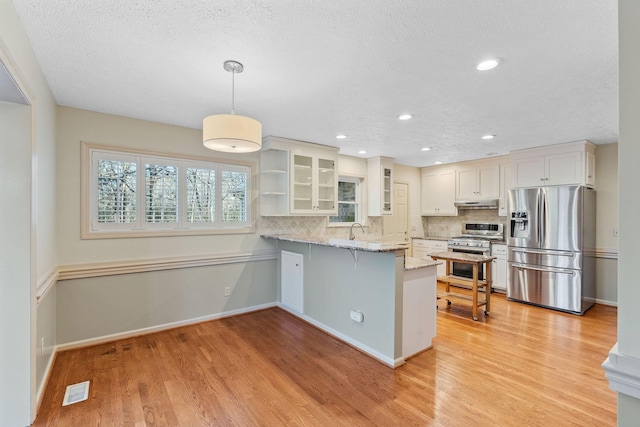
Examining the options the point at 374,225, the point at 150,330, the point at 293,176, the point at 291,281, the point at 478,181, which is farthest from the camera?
the point at 374,225

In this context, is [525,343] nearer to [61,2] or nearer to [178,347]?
[178,347]

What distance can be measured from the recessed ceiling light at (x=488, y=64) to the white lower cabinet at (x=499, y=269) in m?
3.90

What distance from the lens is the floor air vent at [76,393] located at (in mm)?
2237

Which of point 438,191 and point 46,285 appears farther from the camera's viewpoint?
point 438,191

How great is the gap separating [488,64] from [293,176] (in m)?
2.79

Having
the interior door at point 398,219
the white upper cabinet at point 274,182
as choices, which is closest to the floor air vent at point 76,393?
the white upper cabinet at point 274,182

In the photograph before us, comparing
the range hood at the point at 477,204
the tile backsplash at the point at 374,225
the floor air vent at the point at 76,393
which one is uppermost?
the range hood at the point at 477,204

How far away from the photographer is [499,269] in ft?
17.3

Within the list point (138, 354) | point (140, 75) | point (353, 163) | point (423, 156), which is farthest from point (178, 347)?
point (423, 156)

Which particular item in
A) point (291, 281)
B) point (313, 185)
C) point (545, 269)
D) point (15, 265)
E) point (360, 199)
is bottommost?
point (291, 281)

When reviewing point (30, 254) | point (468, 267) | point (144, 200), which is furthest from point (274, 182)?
point (468, 267)

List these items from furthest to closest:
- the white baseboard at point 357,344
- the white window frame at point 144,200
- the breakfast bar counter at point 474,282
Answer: the breakfast bar counter at point 474,282 < the white window frame at point 144,200 < the white baseboard at point 357,344

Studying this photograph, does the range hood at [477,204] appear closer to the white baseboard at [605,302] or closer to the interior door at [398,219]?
the interior door at [398,219]

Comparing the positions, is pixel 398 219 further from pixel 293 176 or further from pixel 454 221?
pixel 293 176
